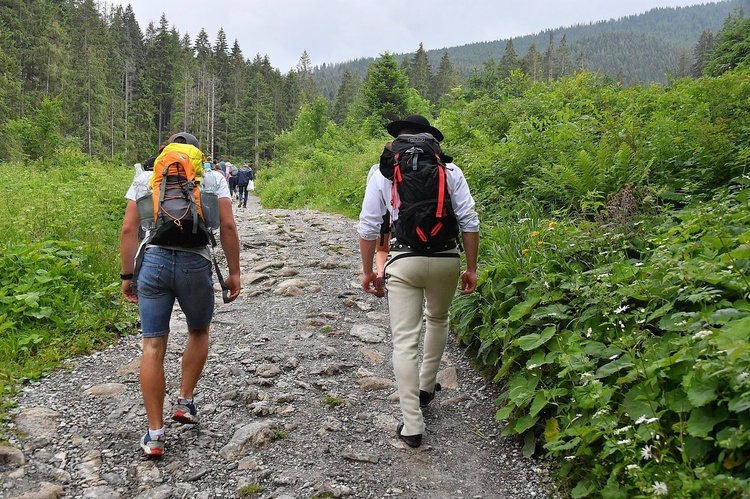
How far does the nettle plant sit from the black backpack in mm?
1055

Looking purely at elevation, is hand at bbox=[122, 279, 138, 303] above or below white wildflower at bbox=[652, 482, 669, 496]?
above

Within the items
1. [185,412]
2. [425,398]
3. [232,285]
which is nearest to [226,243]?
[232,285]

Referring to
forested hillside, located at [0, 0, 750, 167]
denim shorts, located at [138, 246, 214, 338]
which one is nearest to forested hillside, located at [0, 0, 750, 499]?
denim shorts, located at [138, 246, 214, 338]

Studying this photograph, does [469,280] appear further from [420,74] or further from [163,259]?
[420,74]

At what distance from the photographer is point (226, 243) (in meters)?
3.65

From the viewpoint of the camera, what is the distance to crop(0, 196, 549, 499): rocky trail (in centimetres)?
317

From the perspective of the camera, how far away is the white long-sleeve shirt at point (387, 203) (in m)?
3.57

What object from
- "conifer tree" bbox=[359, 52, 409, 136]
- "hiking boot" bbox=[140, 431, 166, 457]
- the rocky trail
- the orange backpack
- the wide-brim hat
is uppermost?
"conifer tree" bbox=[359, 52, 409, 136]

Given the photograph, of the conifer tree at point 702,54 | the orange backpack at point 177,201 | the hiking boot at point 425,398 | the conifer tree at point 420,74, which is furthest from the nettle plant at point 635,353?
the conifer tree at point 420,74

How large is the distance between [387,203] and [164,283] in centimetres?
161

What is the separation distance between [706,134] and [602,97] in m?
5.34

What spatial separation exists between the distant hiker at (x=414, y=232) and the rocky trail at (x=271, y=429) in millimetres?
436

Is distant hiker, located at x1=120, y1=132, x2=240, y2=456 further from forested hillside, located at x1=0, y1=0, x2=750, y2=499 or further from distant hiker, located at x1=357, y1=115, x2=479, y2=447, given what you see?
forested hillside, located at x1=0, y1=0, x2=750, y2=499

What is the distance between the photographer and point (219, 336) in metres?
5.84
